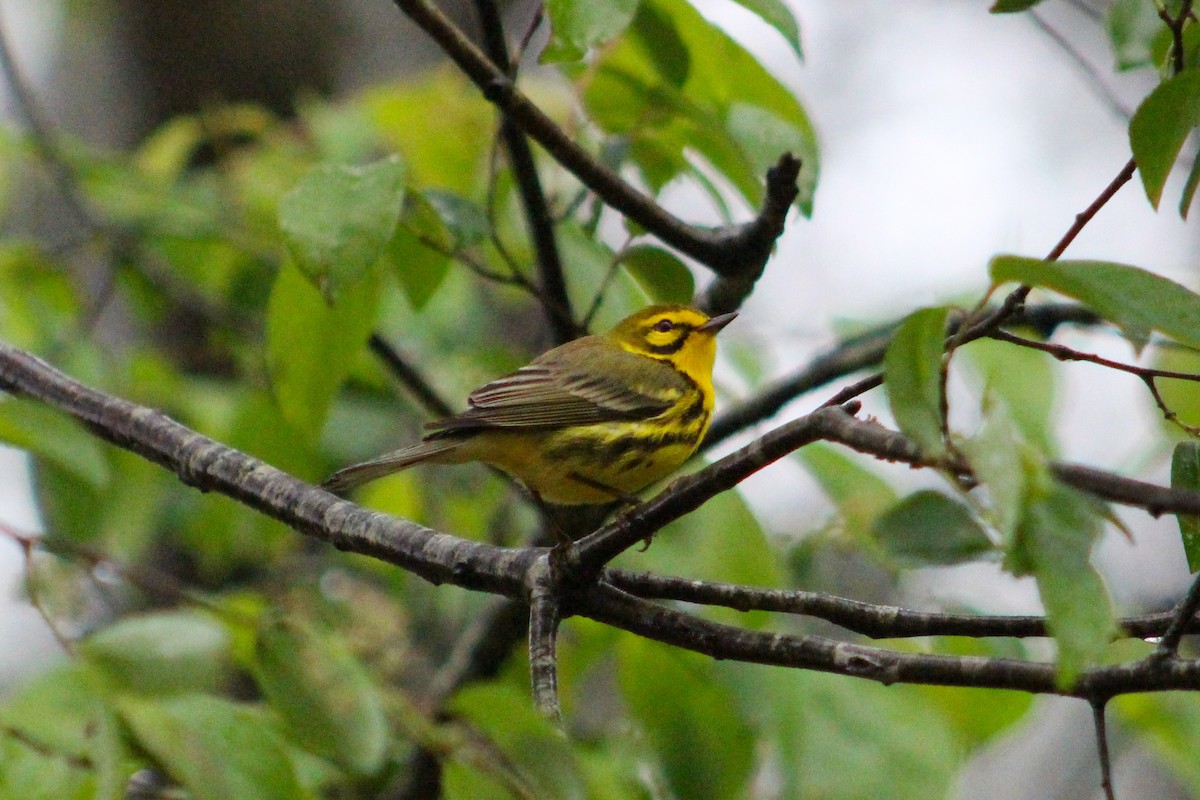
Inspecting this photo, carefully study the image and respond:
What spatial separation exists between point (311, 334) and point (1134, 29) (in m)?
1.37

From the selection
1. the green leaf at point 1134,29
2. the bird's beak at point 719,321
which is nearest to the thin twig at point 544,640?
the green leaf at point 1134,29

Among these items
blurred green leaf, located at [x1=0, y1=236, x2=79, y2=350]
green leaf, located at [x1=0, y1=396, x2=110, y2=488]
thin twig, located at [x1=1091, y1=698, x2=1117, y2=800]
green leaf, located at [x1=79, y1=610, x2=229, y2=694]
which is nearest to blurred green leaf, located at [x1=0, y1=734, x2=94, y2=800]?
green leaf, located at [x1=79, y1=610, x2=229, y2=694]

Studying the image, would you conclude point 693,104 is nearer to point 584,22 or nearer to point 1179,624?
point 584,22

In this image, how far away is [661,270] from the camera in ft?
6.82

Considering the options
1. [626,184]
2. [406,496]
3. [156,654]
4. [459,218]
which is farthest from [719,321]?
[156,654]

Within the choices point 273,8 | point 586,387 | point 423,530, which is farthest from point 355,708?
point 273,8

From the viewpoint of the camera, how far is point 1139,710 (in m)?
2.58

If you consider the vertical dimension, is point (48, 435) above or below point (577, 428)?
below

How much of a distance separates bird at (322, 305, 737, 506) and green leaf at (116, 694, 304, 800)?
597 millimetres

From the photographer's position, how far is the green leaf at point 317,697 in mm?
1920

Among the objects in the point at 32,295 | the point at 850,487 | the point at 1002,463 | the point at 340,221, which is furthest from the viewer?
the point at 32,295

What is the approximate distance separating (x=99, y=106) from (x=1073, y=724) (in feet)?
18.2

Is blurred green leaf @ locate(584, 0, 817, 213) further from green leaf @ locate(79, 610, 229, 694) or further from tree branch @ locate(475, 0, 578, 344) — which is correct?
green leaf @ locate(79, 610, 229, 694)

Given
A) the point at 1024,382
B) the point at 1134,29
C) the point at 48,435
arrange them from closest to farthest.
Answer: the point at 1134,29 < the point at 48,435 < the point at 1024,382
